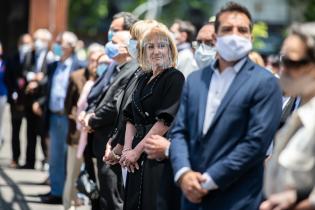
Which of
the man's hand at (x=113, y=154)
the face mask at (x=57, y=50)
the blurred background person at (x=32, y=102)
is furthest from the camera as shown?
the blurred background person at (x=32, y=102)

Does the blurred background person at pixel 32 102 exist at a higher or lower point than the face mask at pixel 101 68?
lower

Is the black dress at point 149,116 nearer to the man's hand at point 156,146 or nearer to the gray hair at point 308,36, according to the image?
the man's hand at point 156,146

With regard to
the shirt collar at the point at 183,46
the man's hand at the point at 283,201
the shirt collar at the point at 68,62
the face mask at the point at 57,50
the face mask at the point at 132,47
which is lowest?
the man's hand at the point at 283,201

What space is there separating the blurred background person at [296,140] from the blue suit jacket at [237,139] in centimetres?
55

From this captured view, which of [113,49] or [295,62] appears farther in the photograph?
[113,49]

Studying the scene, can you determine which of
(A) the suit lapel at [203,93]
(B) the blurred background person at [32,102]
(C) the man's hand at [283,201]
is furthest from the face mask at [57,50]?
(C) the man's hand at [283,201]

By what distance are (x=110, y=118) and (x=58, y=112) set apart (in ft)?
14.0

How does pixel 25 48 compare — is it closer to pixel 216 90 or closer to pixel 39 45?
pixel 39 45

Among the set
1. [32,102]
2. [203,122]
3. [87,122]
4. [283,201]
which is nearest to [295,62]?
[283,201]

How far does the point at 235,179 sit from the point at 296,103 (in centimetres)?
190

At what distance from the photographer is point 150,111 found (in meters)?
7.78

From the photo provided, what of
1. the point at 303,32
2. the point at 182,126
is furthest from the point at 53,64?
the point at 303,32

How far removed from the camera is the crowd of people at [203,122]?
218 inches

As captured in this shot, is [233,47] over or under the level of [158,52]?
over
